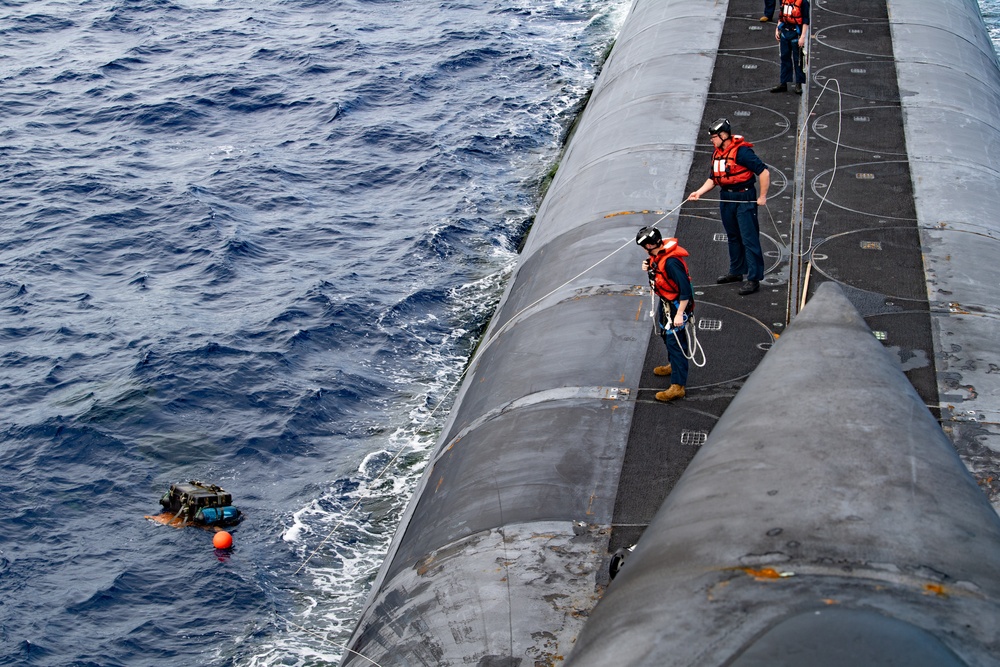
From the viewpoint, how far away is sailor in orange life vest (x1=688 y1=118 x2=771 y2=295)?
17969 millimetres

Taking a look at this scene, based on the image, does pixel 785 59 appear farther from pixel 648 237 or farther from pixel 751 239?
pixel 648 237

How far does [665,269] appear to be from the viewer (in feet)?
51.4

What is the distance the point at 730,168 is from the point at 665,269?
11.4ft

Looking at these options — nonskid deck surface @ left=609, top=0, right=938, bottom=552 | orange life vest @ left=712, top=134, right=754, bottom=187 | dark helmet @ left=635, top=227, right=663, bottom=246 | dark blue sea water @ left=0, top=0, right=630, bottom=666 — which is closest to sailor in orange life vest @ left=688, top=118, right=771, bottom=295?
orange life vest @ left=712, top=134, right=754, bottom=187

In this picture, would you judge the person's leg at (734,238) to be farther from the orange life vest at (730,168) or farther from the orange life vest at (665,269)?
the orange life vest at (665,269)

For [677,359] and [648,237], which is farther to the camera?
[677,359]

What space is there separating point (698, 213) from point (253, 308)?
1350 cm

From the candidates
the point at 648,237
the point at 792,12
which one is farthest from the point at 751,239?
the point at 792,12

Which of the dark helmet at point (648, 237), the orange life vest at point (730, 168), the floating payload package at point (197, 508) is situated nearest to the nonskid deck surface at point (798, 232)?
the orange life vest at point (730, 168)

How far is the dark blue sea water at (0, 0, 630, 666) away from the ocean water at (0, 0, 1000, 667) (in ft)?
0.28

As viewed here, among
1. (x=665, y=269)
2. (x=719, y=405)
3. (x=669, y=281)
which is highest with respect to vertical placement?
(x=665, y=269)

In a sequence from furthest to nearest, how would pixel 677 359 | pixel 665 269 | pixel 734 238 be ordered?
pixel 734 238 < pixel 677 359 < pixel 665 269

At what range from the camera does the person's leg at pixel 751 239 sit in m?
18.7

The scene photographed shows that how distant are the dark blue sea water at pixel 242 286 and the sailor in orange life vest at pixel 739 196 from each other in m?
8.45
